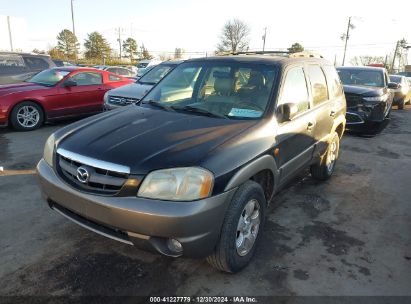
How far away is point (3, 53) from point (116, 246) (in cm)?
1005

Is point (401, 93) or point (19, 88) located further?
point (401, 93)

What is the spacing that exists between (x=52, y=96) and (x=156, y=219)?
689 cm

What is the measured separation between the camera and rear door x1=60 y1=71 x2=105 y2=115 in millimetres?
8539

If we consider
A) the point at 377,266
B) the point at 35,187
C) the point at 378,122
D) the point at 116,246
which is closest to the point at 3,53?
the point at 35,187

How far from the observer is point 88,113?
30.0 ft

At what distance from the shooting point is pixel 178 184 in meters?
2.45

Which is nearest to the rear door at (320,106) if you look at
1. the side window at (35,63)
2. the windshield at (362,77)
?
the windshield at (362,77)

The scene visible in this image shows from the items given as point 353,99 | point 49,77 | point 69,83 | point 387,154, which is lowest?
point 387,154

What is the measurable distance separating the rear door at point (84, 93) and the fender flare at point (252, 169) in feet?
22.0

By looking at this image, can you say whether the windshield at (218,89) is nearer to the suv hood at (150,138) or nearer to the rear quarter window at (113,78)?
the suv hood at (150,138)

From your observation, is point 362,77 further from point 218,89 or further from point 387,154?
point 218,89

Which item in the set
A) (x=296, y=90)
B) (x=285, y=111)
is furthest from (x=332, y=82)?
(x=285, y=111)

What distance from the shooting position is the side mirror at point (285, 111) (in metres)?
3.34

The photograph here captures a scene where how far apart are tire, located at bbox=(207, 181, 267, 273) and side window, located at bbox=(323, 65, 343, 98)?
99.0 inches
